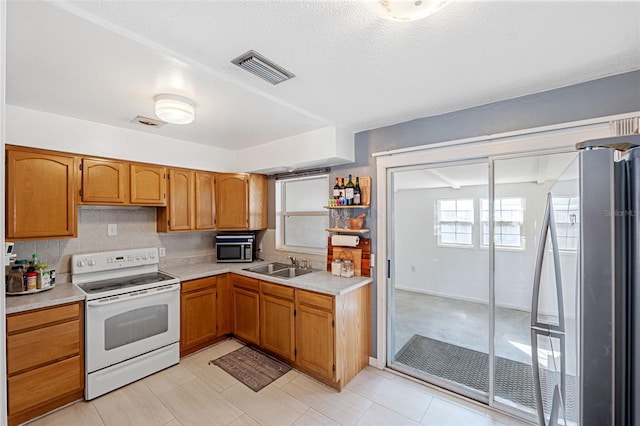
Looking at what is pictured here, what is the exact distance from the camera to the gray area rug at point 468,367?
230 cm

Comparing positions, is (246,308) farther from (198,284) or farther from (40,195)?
(40,195)

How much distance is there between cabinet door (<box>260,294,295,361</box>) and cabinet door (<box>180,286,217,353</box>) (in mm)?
632

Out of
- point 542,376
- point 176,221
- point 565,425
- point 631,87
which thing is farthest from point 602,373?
point 176,221

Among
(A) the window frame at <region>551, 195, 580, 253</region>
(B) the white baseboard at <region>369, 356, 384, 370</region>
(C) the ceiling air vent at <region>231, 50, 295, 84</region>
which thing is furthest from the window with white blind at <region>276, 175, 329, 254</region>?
(A) the window frame at <region>551, 195, 580, 253</region>

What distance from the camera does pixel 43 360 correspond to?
209 centimetres

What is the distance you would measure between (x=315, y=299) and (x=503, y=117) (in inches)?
83.8

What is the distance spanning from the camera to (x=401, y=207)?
3277 mm

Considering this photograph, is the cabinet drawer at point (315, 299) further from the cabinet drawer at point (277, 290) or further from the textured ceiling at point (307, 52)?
the textured ceiling at point (307, 52)

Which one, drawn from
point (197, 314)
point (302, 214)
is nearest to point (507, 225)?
point (302, 214)

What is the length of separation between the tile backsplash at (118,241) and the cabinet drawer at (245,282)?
2.46ft

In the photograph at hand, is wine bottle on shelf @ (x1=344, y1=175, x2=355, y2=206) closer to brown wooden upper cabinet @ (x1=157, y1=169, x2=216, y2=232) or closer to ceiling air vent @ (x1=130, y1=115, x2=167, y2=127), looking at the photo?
brown wooden upper cabinet @ (x1=157, y1=169, x2=216, y2=232)

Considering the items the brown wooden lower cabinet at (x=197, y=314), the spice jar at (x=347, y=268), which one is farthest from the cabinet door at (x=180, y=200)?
the spice jar at (x=347, y=268)

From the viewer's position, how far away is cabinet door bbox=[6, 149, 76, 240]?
7.22 ft

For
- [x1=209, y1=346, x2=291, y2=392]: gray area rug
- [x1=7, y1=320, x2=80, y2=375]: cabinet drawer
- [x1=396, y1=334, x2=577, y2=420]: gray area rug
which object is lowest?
[x1=209, y1=346, x2=291, y2=392]: gray area rug
